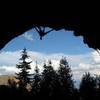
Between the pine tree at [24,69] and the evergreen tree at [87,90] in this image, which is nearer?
the evergreen tree at [87,90]

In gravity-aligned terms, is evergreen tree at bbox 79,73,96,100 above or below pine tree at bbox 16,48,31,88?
below

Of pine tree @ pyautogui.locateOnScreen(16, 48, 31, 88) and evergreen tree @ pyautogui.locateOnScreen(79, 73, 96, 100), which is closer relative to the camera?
evergreen tree @ pyautogui.locateOnScreen(79, 73, 96, 100)

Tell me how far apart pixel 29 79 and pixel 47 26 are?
70558 millimetres

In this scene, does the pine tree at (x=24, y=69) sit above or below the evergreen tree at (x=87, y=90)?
above

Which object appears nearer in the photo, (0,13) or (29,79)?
(0,13)

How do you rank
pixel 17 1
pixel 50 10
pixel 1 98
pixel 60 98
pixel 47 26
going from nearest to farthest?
1. pixel 17 1
2. pixel 50 10
3. pixel 47 26
4. pixel 1 98
5. pixel 60 98

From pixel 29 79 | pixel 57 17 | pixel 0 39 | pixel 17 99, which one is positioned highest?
pixel 29 79

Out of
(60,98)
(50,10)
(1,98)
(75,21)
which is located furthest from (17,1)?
(60,98)

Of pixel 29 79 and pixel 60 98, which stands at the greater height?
pixel 29 79

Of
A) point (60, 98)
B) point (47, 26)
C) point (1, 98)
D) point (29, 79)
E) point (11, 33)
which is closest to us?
point (11, 33)

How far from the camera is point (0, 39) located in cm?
771

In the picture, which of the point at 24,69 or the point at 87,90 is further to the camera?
the point at 24,69

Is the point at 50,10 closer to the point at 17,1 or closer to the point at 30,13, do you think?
the point at 30,13

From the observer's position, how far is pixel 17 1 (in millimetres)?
6770
